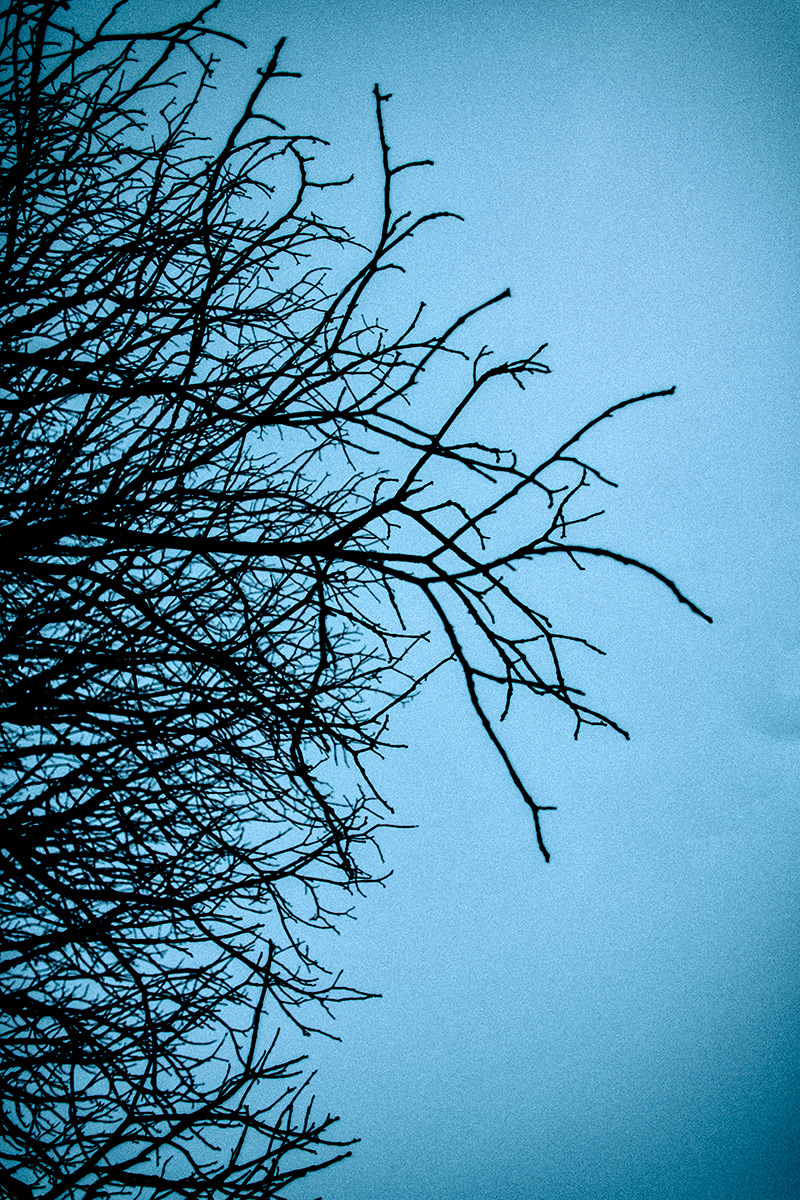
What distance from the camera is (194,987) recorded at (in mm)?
2693

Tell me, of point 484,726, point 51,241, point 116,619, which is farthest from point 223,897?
point 51,241

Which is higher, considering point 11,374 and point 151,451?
point 11,374

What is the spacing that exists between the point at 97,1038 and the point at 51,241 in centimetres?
301

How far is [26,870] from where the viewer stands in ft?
6.96

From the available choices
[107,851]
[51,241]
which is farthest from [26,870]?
[51,241]

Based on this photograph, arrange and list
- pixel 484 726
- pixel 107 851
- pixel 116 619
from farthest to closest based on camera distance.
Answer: pixel 107 851
pixel 116 619
pixel 484 726

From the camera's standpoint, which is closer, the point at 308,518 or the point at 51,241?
the point at 51,241

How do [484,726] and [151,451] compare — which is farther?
[151,451]

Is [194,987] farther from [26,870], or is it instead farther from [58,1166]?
[26,870]

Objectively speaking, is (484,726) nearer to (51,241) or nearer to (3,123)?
(51,241)

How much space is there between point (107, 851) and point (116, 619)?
110 cm

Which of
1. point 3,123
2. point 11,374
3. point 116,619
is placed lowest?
point 116,619

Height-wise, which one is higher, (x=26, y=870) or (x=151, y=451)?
(x=151, y=451)

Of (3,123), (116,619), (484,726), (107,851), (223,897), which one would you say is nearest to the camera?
(484,726)
